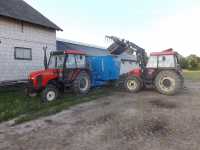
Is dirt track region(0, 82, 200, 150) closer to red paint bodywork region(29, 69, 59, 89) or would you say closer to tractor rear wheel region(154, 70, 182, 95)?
red paint bodywork region(29, 69, 59, 89)

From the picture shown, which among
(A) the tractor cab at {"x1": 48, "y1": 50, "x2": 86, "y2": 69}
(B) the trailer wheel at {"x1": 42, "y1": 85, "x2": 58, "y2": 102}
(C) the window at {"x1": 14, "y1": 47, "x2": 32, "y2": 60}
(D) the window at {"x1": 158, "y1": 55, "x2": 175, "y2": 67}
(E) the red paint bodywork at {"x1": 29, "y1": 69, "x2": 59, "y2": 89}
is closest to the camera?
(B) the trailer wheel at {"x1": 42, "y1": 85, "x2": 58, "y2": 102}

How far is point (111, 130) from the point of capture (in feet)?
15.3

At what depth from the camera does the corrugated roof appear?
11.0 metres

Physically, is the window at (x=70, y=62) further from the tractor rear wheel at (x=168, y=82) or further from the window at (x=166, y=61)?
the window at (x=166, y=61)

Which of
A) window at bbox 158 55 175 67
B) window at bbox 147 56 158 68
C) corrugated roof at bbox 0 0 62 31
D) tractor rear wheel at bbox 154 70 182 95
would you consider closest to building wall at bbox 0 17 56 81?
corrugated roof at bbox 0 0 62 31

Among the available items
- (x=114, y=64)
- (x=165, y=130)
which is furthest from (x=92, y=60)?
(x=165, y=130)

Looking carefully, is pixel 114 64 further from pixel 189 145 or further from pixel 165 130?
pixel 189 145

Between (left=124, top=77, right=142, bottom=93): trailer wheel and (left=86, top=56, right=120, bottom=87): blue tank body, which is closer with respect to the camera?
(left=124, top=77, right=142, bottom=93): trailer wheel

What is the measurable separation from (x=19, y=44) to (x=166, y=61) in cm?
868

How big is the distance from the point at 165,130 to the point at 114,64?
740cm

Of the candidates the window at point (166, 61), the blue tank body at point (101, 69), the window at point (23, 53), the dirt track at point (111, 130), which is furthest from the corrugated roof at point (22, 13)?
the window at point (166, 61)

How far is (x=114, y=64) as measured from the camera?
461 inches

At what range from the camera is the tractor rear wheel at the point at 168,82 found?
921 centimetres

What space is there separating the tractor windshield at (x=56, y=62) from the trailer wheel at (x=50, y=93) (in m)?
1.08
